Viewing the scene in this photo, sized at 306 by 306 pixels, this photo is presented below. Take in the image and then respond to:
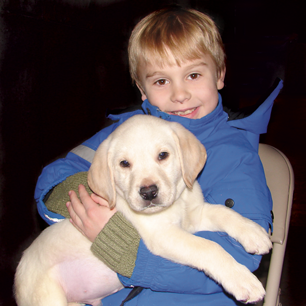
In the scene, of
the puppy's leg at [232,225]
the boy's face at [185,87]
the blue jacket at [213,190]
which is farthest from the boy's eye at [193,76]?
the puppy's leg at [232,225]

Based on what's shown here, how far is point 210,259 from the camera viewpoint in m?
1.36

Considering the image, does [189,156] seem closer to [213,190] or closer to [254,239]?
[213,190]

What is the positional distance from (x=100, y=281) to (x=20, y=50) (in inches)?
83.1

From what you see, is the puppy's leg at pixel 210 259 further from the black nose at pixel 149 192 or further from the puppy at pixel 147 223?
the black nose at pixel 149 192

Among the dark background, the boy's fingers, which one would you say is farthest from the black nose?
the dark background

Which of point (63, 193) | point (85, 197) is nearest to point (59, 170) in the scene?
point (63, 193)

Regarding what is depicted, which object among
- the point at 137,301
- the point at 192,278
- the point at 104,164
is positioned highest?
the point at 104,164

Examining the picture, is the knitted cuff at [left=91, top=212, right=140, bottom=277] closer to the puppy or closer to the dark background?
the puppy

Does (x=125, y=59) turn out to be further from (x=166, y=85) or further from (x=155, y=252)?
(x=155, y=252)

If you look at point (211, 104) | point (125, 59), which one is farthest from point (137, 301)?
point (125, 59)

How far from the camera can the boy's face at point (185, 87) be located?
188 cm

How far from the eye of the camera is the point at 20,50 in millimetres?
2639

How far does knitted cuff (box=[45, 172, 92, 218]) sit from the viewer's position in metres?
1.90

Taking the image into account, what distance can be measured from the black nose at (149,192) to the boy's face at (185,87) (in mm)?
723
